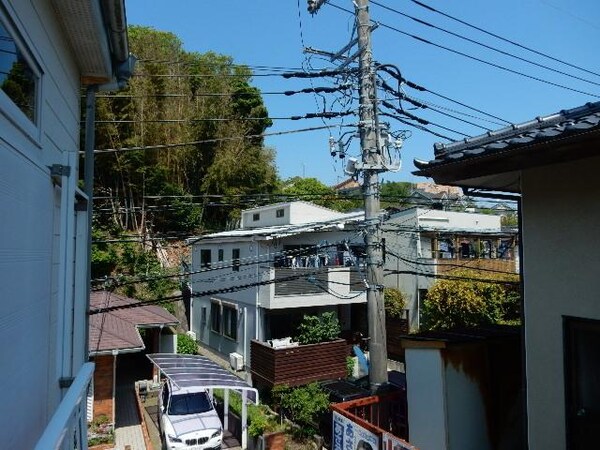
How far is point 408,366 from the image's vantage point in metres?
5.39

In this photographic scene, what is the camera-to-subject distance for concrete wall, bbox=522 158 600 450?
312cm

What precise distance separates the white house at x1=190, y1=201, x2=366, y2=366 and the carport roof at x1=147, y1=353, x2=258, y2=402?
2.98 metres

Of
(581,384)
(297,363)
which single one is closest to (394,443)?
(581,384)

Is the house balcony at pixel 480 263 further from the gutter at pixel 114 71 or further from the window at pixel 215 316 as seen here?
the gutter at pixel 114 71

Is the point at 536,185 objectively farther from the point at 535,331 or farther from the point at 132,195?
the point at 132,195

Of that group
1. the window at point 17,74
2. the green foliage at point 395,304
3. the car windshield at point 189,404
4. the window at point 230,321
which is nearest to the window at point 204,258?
the window at point 230,321

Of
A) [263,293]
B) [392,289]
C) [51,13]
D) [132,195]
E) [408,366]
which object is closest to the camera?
[51,13]

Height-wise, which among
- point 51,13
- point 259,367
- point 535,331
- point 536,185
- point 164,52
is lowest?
point 259,367

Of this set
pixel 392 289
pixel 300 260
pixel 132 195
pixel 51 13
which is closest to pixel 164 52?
pixel 132 195

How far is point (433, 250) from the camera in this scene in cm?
2095

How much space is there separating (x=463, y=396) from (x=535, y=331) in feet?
6.21

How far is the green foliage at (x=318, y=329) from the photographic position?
54.2 ft

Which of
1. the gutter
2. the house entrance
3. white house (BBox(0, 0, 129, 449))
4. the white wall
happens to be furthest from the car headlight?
the house entrance

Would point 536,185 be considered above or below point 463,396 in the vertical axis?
above
